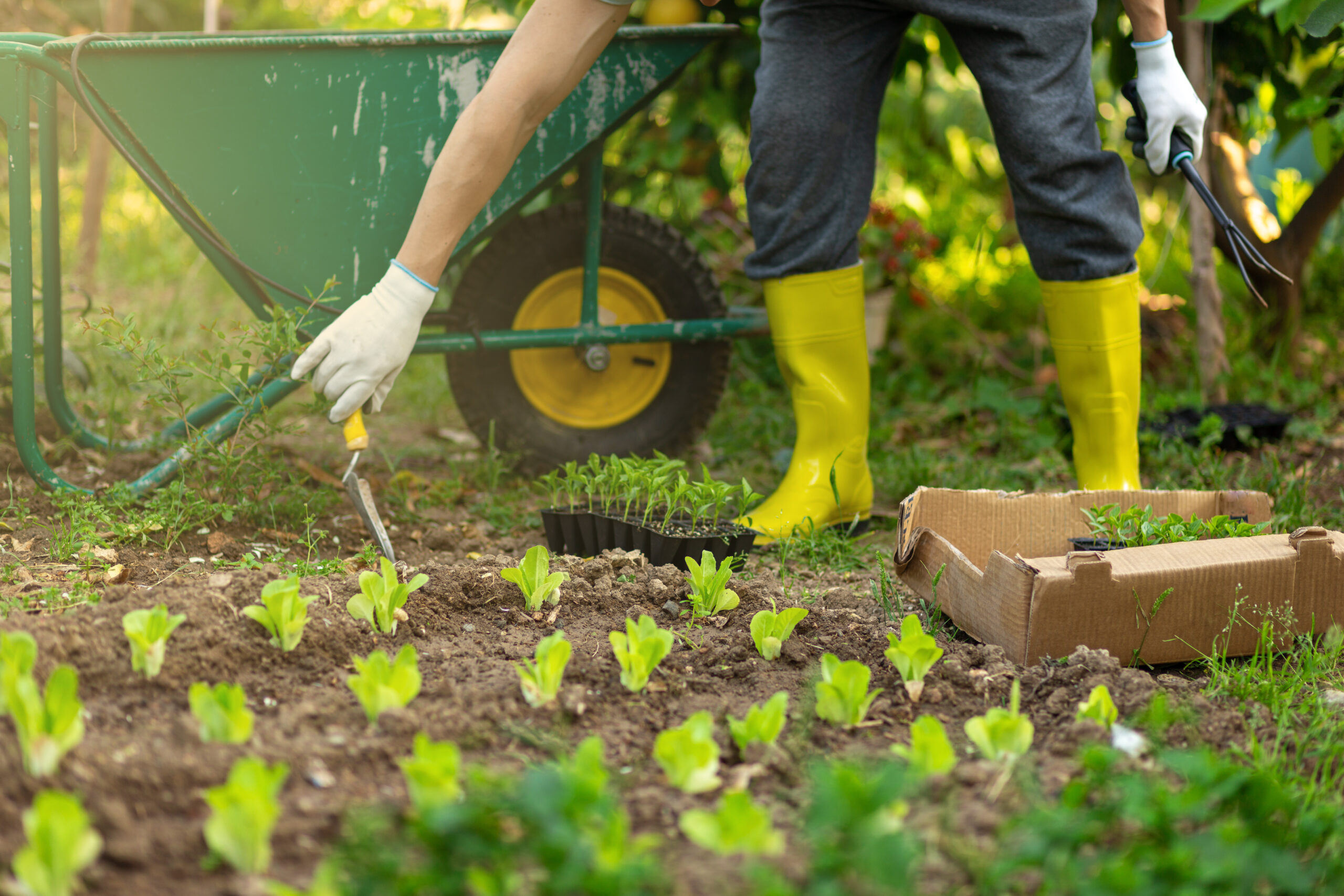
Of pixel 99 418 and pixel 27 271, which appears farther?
pixel 99 418

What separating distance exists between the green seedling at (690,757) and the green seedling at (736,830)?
0.15 metres

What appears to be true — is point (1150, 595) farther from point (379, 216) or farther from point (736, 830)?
point (379, 216)

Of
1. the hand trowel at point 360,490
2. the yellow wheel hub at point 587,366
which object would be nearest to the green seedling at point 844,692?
the hand trowel at point 360,490

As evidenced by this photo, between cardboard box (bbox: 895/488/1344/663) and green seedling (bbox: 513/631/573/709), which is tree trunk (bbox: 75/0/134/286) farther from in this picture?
cardboard box (bbox: 895/488/1344/663)

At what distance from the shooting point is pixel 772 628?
1.36 metres

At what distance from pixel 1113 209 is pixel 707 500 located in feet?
3.10

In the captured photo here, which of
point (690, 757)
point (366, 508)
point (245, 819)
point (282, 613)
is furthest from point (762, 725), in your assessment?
point (366, 508)

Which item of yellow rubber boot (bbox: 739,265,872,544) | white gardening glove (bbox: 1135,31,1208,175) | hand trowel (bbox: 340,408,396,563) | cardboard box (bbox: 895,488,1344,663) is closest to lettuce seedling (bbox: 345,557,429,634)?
hand trowel (bbox: 340,408,396,563)

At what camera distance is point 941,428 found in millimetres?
3061

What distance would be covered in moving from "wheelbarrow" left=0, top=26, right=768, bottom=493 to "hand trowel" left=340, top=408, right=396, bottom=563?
0.82ft

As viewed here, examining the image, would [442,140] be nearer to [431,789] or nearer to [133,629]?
[133,629]

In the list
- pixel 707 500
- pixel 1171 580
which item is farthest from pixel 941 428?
pixel 1171 580

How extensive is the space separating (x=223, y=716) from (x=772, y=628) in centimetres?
68

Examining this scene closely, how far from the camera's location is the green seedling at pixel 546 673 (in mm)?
1133
